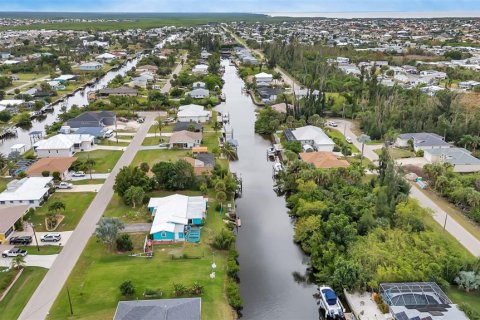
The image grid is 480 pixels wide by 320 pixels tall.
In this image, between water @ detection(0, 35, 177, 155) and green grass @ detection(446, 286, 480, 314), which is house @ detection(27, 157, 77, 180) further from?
green grass @ detection(446, 286, 480, 314)

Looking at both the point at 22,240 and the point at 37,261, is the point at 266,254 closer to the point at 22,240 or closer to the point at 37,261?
the point at 37,261

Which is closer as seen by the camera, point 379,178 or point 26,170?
point 379,178

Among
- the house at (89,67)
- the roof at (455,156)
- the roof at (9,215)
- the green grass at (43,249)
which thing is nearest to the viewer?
the green grass at (43,249)

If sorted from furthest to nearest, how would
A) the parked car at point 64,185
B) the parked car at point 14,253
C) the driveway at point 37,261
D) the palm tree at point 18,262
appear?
1. the parked car at point 64,185
2. the parked car at point 14,253
3. the driveway at point 37,261
4. the palm tree at point 18,262

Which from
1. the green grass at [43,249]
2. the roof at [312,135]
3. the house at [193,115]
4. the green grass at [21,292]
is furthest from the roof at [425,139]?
the green grass at [21,292]

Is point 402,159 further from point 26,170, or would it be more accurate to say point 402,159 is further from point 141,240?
point 26,170

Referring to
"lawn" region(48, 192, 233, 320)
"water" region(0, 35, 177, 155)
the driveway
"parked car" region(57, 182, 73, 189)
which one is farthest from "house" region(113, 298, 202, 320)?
"water" region(0, 35, 177, 155)

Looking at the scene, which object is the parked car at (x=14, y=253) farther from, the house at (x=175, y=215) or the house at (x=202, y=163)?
the house at (x=202, y=163)

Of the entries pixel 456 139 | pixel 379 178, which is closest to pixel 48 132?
pixel 379 178

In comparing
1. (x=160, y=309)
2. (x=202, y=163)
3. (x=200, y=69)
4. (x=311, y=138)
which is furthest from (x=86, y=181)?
(x=200, y=69)
